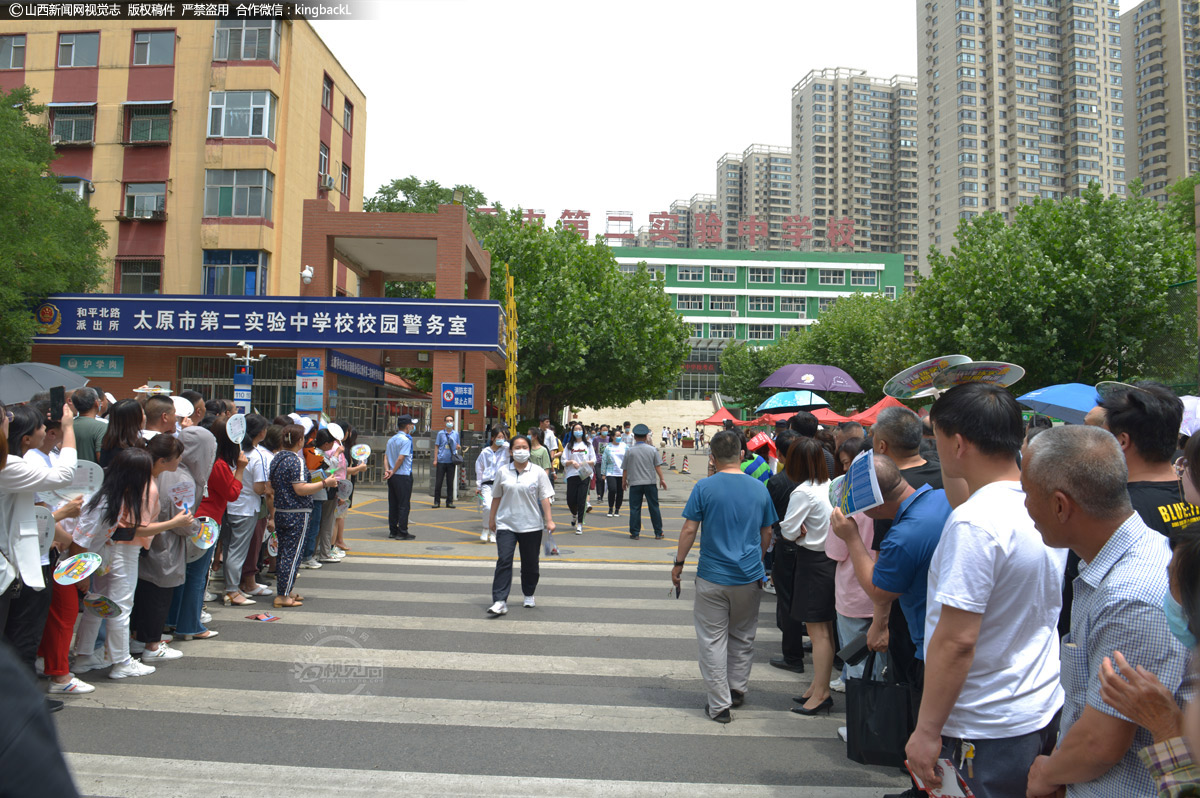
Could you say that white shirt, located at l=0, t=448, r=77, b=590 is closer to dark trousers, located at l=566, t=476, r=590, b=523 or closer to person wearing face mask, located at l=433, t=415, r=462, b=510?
dark trousers, located at l=566, t=476, r=590, b=523

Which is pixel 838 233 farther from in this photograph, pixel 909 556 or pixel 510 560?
pixel 909 556

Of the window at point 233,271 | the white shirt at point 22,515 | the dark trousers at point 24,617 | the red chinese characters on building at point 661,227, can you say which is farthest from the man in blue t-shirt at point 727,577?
the red chinese characters on building at point 661,227

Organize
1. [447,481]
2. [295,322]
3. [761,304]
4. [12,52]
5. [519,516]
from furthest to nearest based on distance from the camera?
[761,304] → [12,52] → [295,322] → [447,481] → [519,516]

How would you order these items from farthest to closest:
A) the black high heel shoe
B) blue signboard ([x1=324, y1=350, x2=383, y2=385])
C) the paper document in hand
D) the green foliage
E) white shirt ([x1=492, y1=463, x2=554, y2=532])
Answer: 1. the green foliage
2. blue signboard ([x1=324, y1=350, x2=383, y2=385])
3. white shirt ([x1=492, y1=463, x2=554, y2=532])
4. the black high heel shoe
5. the paper document in hand

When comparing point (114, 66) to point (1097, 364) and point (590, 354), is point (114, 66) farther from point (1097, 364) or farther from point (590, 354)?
point (1097, 364)

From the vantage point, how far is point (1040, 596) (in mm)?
2639

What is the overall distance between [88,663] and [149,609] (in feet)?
1.75

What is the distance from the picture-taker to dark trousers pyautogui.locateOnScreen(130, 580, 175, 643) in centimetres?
614

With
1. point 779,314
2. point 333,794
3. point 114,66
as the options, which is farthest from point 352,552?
Result: point 779,314

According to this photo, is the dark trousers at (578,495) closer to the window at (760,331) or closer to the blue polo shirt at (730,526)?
the blue polo shirt at (730,526)

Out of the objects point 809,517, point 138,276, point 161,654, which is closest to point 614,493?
point 809,517

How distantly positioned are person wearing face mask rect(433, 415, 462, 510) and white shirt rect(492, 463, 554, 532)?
29.2 ft

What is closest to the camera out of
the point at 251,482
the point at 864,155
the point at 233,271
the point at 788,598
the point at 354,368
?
the point at 788,598

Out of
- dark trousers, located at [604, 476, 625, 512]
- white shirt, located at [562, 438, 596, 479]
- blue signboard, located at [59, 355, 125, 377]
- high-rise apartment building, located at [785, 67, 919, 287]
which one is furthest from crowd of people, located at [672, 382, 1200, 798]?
high-rise apartment building, located at [785, 67, 919, 287]
